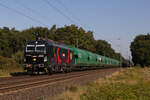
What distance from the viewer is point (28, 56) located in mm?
20781

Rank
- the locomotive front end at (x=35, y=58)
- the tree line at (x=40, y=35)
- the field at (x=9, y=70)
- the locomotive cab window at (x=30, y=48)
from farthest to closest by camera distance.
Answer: the tree line at (x=40, y=35) < the field at (x=9, y=70) < the locomotive cab window at (x=30, y=48) < the locomotive front end at (x=35, y=58)

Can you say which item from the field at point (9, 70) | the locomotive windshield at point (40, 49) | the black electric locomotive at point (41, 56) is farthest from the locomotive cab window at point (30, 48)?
the field at point (9, 70)

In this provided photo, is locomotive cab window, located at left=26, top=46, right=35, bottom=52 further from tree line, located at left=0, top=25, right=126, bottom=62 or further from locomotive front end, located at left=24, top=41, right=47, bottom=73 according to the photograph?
tree line, located at left=0, top=25, right=126, bottom=62

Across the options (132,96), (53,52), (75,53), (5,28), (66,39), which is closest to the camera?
(132,96)

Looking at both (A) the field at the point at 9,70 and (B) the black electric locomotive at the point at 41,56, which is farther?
(A) the field at the point at 9,70

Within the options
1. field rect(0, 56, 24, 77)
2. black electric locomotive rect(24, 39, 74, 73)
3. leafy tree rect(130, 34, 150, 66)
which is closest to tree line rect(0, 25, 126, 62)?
leafy tree rect(130, 34, 150, 66)

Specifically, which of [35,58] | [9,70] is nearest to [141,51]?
[9,70]

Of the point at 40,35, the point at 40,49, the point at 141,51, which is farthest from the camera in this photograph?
the point at 40,35

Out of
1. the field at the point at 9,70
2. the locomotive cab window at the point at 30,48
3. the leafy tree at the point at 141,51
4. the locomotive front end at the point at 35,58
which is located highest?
the leafy tree at the point at 141,51

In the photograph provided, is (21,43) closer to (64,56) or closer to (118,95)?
(64,56)

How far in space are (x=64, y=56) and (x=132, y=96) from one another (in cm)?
1698

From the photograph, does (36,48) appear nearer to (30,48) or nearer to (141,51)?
(30,48)

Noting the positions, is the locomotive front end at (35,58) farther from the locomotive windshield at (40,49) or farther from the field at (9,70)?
the field at (9,70)

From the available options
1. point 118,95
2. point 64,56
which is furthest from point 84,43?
point 118,95
